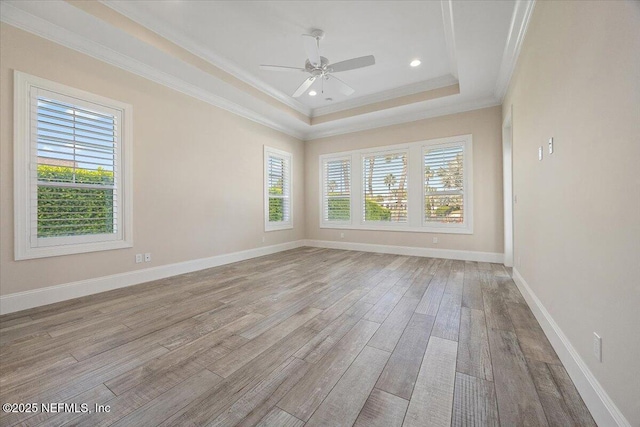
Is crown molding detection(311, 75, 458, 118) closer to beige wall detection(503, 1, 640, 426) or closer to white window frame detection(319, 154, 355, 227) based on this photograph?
white window frame detection(319, 154, 355, 227)

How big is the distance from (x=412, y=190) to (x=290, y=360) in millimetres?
4549

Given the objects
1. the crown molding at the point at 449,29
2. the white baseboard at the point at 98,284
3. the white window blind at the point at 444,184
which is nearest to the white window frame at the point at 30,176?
the white baseboard at the point at 98,284

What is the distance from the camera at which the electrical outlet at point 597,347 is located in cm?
126

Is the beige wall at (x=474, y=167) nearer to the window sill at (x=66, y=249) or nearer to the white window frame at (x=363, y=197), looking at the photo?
the white window frame at (x=363, y=197)

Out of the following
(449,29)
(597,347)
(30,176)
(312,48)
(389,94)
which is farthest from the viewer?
(389,94)

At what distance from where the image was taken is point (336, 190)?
21.4 ft

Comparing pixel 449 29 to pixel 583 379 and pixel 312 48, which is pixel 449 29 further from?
pixel 583 379

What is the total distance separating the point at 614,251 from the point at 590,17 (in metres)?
1.23

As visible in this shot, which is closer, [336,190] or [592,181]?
[592,181]

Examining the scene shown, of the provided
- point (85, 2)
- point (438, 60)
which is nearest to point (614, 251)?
point (438, 60)

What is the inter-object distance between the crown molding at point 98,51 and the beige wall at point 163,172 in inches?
2.6

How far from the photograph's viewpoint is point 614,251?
115cm

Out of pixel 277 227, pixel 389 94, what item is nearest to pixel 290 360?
pixel 277 227

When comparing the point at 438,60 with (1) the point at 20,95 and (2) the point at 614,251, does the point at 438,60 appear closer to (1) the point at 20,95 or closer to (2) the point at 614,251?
(2) the point at 614,251
